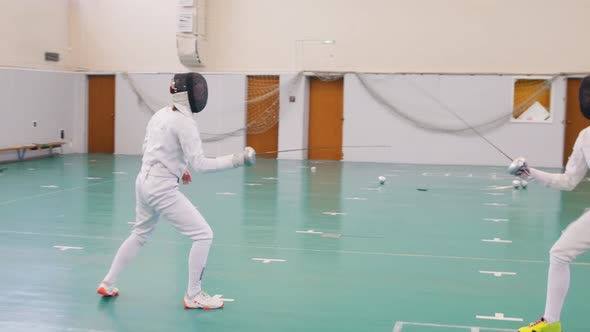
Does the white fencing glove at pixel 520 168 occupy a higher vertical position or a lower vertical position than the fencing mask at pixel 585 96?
lower

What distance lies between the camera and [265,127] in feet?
52.7

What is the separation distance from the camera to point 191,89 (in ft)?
13.5

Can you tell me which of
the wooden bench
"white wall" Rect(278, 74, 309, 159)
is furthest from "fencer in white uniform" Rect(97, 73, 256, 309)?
"white wall" Rect(278, 74, 309, 159)

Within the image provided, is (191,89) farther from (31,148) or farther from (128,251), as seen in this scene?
(31,148)

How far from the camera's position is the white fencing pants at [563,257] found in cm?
338

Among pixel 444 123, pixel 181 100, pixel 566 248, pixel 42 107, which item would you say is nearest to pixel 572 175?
pixel 566 248

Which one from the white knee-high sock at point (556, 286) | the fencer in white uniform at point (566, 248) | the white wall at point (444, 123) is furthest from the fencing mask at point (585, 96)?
the white wall at point (444, 123)

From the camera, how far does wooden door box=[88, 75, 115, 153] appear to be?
16.9 m

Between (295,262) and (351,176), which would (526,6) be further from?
(295,262)

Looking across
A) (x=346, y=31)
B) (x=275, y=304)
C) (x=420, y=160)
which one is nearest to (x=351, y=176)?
(x=420, y=160)

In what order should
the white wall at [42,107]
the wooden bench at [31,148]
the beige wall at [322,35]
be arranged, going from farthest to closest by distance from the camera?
the beige wall at [322,35]
the white wall at [42,107]
the wooden bench at [31,148]

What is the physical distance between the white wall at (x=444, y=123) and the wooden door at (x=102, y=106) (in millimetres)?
5852

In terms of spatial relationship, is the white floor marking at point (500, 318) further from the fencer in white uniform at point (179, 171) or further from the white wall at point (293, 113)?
the white wall at point (293, 113)

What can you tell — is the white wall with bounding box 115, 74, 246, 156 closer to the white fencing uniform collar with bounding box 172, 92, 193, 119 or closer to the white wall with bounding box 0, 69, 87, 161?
the white wall with bounding box 0, 69, 87, 161
